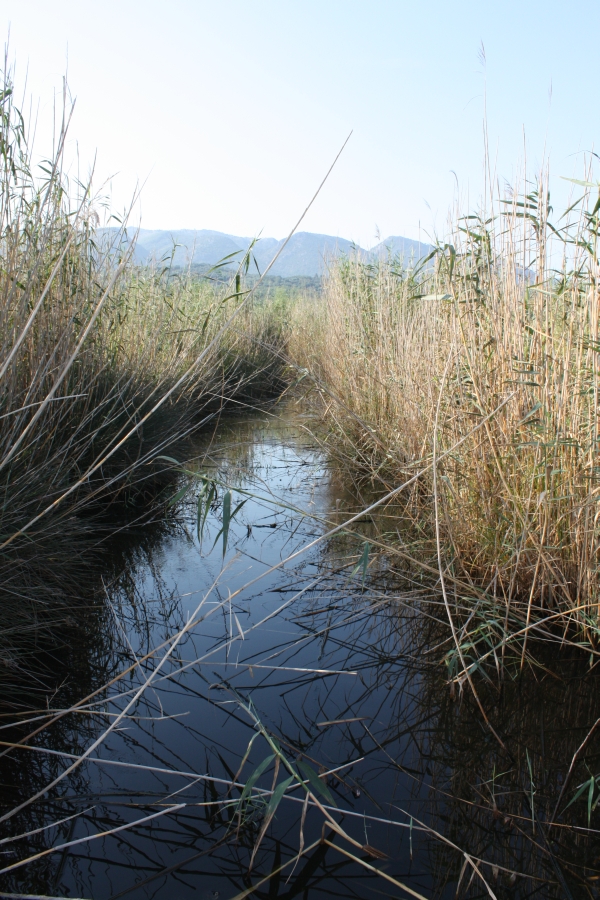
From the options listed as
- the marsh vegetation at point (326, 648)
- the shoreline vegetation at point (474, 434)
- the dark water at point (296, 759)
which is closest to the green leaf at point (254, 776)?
the marsh vegetation at point (326, 648)

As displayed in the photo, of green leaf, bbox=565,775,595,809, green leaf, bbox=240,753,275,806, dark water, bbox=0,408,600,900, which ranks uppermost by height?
green leaf, bbox=240,753,275,806

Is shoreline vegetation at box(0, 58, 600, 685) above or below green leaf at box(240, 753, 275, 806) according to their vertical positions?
above

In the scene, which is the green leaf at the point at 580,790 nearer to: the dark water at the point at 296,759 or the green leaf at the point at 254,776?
the dark water at the point at 296,759

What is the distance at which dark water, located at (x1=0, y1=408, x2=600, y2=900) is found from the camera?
1.39 metres

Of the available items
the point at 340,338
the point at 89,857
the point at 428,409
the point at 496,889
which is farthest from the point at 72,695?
the point at 340,338

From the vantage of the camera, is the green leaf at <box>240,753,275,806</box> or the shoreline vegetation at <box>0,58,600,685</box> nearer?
the green leaf at <box>240,753,275,806</box>

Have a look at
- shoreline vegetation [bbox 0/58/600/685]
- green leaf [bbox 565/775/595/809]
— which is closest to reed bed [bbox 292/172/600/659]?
shoreline vegetation [bbox 0/58/600/685]

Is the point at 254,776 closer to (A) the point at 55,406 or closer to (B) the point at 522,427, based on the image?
(B) the point at 522,427

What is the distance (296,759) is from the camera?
1.59 meters

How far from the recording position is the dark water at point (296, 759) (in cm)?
139

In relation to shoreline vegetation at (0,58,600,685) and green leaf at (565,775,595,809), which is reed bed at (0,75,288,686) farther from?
green leaf at (565,775,595,809)

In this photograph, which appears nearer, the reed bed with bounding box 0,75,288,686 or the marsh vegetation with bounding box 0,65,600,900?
the marsh vegetation with bounding box 0,65,600,900

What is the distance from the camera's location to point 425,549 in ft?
9.03

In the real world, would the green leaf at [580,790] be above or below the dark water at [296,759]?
above
